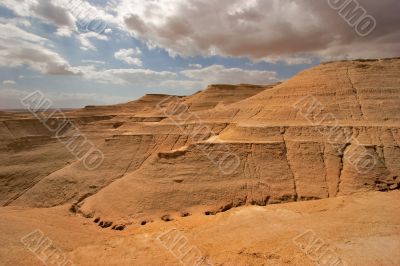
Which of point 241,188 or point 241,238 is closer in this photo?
point 241,238

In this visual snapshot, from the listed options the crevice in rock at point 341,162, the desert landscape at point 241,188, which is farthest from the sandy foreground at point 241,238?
the crevice in rock at point 341,162

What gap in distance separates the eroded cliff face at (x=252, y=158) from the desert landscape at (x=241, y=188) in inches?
3.3

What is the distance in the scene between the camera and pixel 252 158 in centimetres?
2072

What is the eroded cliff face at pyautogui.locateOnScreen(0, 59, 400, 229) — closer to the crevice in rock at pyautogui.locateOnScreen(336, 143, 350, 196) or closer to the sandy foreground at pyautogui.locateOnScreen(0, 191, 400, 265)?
the crevice in rock at pyautogui.locateOnScreen(336, 143, 350, 196)

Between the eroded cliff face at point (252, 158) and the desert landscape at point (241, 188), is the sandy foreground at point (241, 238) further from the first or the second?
the eroded cliff face at point (252, 158)

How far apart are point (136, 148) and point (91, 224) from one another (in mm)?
10185

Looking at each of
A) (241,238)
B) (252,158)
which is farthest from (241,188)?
(241,238)

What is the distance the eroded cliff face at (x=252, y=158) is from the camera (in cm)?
1831

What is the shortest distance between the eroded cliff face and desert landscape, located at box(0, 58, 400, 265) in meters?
0.08

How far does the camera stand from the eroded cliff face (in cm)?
1831

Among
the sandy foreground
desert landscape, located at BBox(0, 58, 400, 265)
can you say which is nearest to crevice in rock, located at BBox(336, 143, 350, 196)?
desert landscape, located at BBox(0, 58, 400, 265)

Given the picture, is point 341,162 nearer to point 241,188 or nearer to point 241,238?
point 241,188

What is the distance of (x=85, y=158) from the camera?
27.1m

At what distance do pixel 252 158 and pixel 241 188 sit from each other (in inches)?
109
